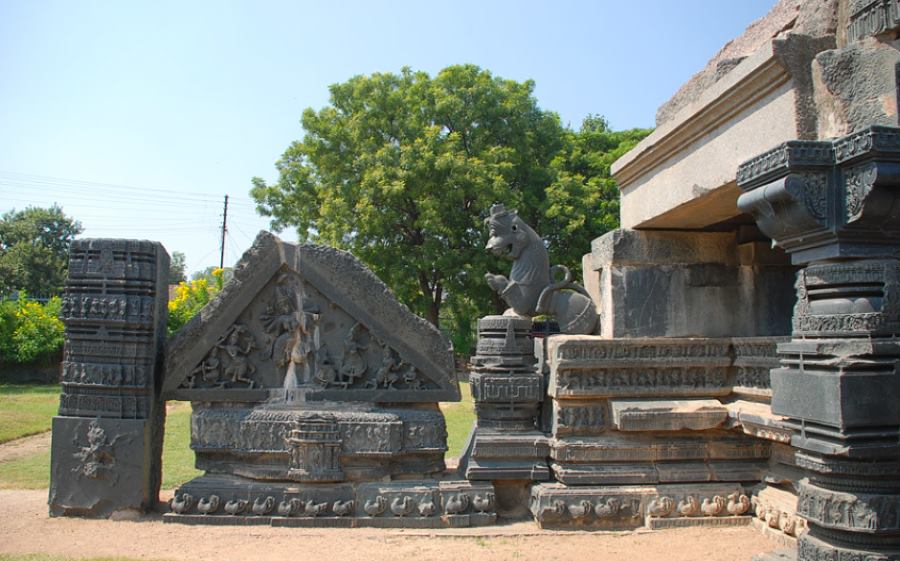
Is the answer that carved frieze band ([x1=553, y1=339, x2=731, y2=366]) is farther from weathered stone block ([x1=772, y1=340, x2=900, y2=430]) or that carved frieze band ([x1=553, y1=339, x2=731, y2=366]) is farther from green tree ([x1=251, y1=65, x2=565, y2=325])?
green tree ([x1=251, y1=65, x2=565, y2=325])

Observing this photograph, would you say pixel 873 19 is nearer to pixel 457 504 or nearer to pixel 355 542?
pixel 457 504

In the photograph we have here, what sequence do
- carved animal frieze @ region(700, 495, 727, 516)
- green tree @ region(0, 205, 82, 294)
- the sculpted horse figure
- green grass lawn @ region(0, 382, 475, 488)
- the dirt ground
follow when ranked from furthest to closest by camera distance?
green tree @ region(0, 205, 82, 294) → green grass lawn @ region(0, 382, 475, 488) → the sculpted horse figure → carved animal frieze @ region(700, 495, 727, 516) → the dirt ground

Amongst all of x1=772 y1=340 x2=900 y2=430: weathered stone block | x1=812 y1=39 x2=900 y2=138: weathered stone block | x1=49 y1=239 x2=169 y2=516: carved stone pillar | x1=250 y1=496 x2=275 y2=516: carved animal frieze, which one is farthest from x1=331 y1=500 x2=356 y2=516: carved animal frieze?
x1=812 y1=39 x2=900 y2=138: weathered stone block

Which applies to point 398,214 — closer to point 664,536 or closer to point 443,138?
point 443,138

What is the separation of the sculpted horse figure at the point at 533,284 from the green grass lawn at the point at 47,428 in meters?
2.50

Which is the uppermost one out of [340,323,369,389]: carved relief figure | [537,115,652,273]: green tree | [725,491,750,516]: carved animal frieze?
[537,115,652,273]: green tree

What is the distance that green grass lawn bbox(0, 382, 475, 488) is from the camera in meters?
7.08

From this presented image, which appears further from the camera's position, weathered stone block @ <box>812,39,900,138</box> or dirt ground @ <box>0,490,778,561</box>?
dirt ground @ <box>0,490,778,561</box>

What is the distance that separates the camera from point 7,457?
27.1ft

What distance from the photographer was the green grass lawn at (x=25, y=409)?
10.1m

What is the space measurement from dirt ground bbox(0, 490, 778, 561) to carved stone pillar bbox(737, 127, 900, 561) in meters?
1.68

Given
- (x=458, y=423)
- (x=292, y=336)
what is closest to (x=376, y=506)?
(x=292, y=336)

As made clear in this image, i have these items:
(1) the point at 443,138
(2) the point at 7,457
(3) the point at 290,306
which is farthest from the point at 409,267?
(3) the point at 290,306

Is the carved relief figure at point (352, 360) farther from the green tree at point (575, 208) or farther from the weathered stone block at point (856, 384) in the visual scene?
the green tree at point (575, 208)
